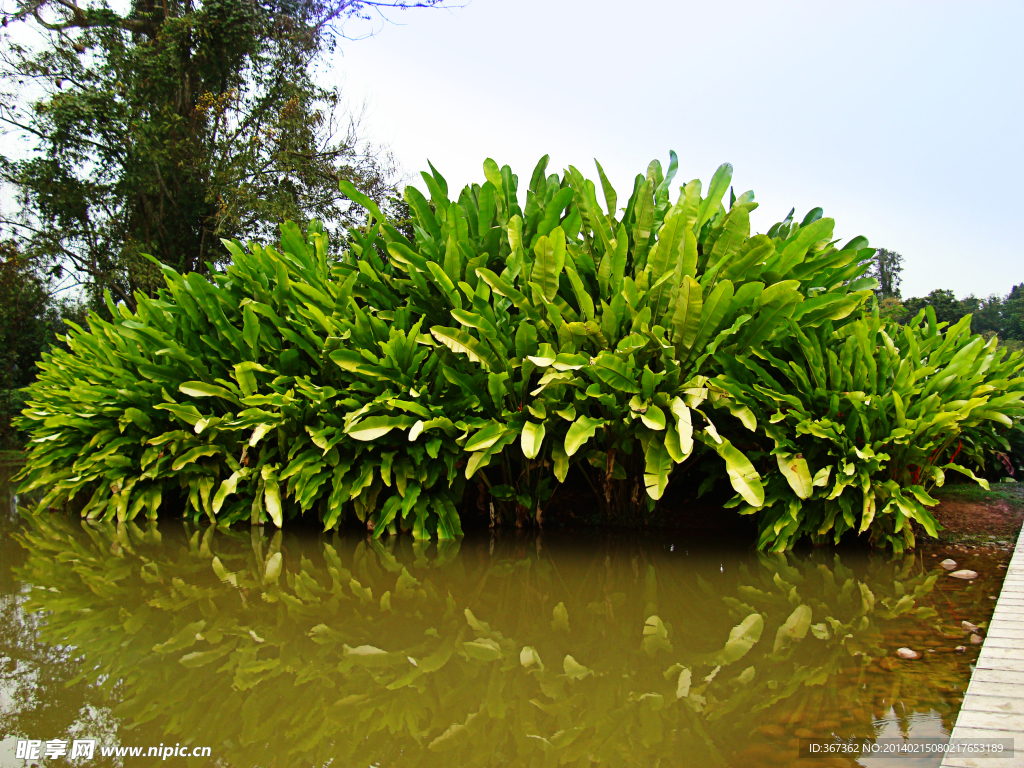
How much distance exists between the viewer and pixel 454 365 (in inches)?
141

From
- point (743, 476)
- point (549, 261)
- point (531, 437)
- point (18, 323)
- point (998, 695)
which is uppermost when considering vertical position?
point (18, 323)

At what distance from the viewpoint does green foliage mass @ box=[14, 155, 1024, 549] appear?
121 inches

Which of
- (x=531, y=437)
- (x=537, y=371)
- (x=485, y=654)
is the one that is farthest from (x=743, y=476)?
(x=485, y=654)

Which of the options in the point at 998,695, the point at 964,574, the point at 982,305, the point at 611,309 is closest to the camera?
the point at 998,695

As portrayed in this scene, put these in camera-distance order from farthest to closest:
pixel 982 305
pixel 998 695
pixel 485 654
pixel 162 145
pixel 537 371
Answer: pixel 982 305 → pixel 162 145 → pixel 537 371 → pixel 485 654 → pixel 998 695

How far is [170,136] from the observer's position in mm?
12523

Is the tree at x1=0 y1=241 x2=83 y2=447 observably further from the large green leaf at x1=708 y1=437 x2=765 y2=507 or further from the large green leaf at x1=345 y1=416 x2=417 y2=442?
the large green leaf at x1=708 y1=437 x2=765 y2=507

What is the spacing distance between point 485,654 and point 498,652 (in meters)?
0.04

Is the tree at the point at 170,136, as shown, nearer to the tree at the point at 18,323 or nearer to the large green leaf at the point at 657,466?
the tree at the point at 18,323

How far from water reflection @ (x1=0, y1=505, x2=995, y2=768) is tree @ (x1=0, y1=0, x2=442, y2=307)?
35.5 feet

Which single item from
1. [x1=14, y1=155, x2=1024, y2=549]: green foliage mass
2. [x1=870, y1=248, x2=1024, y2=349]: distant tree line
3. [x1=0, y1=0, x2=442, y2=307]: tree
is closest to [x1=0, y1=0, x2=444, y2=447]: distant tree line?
[x1=0, y1=0, x2=442, y2=307]: tree

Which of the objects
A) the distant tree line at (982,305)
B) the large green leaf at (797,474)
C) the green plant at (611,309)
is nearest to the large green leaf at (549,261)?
the green plant at (611,309)

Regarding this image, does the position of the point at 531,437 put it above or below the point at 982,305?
below

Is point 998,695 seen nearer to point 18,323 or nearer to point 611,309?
point 611,309
